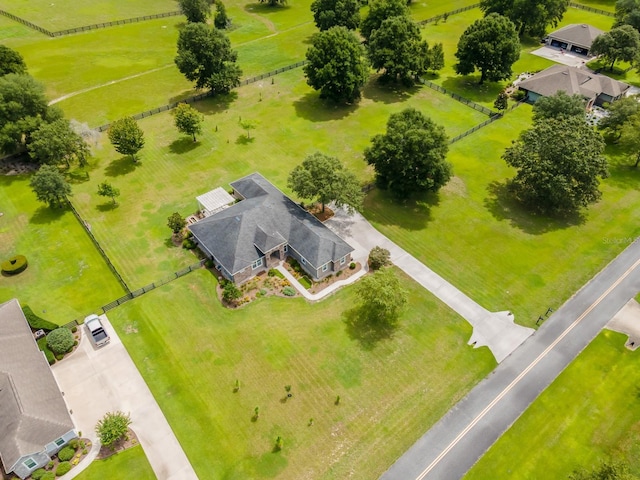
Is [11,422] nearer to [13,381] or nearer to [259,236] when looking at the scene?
[13,381]

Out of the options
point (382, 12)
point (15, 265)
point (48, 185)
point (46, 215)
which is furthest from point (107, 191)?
point (382, 12)

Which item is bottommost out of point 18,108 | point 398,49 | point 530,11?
point 398,49

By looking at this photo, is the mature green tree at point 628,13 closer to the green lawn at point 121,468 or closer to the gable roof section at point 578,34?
the gable roof section at point 578,34

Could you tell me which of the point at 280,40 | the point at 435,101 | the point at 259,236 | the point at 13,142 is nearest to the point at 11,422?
the point at 259,236

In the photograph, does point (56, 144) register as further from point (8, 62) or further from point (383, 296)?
point (383, 296)

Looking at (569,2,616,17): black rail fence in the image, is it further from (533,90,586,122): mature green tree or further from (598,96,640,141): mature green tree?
(533,90,586,122): mature green tree
